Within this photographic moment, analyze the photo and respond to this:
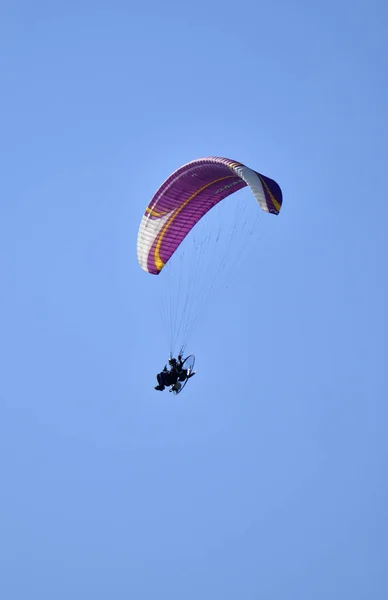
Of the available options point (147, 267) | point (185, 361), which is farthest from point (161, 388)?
point (147, 267)

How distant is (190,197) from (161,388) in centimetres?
534

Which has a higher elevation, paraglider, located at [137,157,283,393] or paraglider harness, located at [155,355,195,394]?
paraglider, located at [137,157,283,393]

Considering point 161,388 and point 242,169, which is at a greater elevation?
point 242,169

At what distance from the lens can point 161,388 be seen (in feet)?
131

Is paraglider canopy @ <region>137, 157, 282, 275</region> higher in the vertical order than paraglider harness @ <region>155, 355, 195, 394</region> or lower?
higher

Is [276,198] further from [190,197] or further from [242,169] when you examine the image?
[190,197]

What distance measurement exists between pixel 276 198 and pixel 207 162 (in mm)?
3077

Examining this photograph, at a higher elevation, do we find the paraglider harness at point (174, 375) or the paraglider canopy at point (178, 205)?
the paraglider canopy at point (178, 205)

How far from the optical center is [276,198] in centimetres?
3672

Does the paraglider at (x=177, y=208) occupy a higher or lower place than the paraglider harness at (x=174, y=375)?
higher

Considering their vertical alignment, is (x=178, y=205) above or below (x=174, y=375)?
above

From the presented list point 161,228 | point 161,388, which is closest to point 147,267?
point 161,228

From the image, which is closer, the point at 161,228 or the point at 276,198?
the point at 276,198

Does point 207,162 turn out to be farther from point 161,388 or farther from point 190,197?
point 161,388
